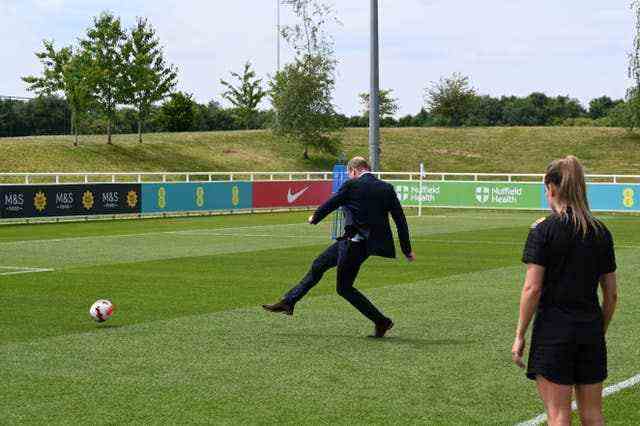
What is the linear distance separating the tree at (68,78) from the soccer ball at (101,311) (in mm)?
48160

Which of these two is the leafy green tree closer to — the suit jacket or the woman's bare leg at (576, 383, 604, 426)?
the suit jacket

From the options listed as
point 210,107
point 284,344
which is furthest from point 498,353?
point 210,107

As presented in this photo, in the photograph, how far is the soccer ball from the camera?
462 inches

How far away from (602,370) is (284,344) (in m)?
5.61

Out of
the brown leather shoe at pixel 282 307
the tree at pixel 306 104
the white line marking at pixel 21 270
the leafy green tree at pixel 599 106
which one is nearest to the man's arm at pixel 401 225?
the brown leather shoe at pixel 282 307

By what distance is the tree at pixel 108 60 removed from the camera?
60969 mm

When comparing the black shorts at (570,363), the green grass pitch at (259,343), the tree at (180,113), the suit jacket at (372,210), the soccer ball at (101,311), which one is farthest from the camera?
the tree at (180,113)

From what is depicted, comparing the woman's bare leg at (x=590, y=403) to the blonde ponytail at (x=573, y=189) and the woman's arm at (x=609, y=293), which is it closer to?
the woman's arm at (x=609, y=293)

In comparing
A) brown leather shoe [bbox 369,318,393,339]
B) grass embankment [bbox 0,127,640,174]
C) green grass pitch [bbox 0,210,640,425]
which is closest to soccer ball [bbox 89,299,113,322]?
green grass pitch [bbox 0,210,640,425]

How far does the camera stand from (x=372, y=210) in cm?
1105

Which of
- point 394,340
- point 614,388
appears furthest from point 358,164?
point 614,388

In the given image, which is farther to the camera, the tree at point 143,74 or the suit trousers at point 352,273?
the tree at point 143,74

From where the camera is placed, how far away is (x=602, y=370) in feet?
17.7

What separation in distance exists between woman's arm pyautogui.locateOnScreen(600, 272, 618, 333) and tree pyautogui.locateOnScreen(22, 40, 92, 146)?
5495cm
